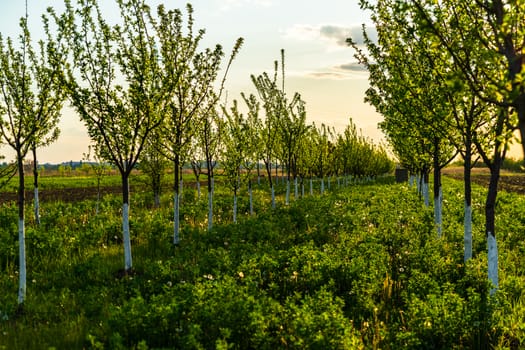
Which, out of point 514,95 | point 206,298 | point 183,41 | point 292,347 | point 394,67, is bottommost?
point 292,347

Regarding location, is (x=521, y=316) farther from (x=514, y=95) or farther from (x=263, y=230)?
(x=263, y=230)

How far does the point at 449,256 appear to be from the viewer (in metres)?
10.3

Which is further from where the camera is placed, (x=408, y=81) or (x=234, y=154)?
(x=234, y=154)

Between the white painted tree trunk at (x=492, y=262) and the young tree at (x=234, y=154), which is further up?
the young tree at (x=234, y=154)

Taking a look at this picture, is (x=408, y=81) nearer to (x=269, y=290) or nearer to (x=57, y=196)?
(x=269, y=290)

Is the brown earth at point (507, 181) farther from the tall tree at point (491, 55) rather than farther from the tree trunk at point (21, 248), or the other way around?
the tree trunk at point (21, 248)

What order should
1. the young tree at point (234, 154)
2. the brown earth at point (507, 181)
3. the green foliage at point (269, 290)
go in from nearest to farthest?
1. the green foliage at point (269, 290)
2. the young tree at point (234, 154)
3. the brown earth at point (507, 181)

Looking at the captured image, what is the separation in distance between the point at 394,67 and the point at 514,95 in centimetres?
668

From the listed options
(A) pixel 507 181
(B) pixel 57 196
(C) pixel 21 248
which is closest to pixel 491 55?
(C) pixel 21 248

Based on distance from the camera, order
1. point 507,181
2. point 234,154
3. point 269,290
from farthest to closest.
Result: point 507,181, point 234,154, point 269,290

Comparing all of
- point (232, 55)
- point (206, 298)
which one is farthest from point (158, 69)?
point (206, 298)

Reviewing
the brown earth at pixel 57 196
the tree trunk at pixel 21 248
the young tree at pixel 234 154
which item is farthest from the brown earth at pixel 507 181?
the tree trunk at pixel 21 248

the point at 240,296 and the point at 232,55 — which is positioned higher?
the point at 232,55

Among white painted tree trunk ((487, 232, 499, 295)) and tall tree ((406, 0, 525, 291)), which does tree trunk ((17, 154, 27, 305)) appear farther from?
white painted tree trunk ((487, 232, 499, 295))
